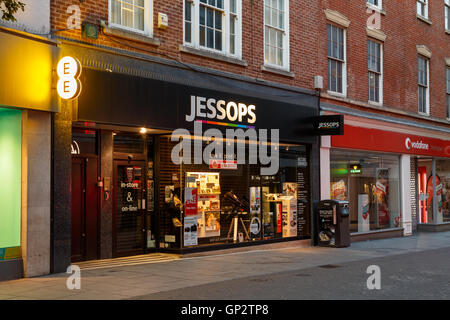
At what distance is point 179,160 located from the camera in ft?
41.6

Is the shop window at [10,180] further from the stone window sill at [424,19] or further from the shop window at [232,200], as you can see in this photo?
the stone window sill at [424,19]

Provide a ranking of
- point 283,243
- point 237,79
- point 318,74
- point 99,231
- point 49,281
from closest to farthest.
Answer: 1. point 49,281
2. point 99,231
3. point 237,79
4. point 283,243
5. point 318,74

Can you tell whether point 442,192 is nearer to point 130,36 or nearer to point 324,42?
point 324,42

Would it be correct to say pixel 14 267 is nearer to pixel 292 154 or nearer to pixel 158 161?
pixel 158 161

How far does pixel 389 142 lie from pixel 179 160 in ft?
29.9

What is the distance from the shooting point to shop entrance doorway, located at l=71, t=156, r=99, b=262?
11398 millimetres

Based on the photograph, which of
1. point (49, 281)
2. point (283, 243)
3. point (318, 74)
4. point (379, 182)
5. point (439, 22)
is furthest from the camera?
point (439, 22)

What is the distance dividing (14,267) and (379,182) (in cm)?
1278

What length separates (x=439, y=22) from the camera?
22.8 metres

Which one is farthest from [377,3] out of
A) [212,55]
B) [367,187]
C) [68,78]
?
[68,78]

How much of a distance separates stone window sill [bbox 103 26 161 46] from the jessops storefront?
0.48m

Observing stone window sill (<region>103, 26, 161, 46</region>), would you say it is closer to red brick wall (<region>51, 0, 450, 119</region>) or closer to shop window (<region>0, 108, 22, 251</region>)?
red brick wall (<region>51, 0, 450, 119</region>)

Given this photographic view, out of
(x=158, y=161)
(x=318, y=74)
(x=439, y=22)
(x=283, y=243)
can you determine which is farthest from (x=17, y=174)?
(x=439, y=22)

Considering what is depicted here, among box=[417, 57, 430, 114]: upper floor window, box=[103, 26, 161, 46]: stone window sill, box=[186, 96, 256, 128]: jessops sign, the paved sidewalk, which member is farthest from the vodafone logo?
box=[103, 26, 161, 46]: stone window sill
